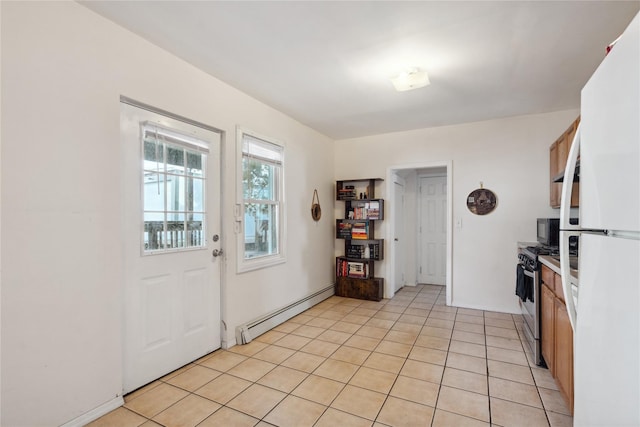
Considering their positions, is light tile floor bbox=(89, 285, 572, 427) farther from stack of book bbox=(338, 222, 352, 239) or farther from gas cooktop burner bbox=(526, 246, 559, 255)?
stack of book bbox=(338, 222, 352, 239)

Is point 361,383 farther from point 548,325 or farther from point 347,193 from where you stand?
point 347,193

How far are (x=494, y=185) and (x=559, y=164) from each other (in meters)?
0.90

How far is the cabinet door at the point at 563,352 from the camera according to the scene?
186 cm

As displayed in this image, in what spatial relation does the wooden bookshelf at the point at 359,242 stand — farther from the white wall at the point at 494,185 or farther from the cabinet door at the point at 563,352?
the cabinet door at the point at 563,352

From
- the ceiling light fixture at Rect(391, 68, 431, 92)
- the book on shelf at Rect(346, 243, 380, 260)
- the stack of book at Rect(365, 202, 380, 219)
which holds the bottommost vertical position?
the book on shelf at Rect(346, 243, 380, 260)

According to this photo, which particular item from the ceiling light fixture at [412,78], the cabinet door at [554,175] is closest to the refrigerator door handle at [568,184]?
the ceiling light fixture at [412,78]

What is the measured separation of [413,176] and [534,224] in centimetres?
220

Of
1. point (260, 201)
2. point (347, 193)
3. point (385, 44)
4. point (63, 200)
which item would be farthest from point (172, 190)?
point (347, 193)

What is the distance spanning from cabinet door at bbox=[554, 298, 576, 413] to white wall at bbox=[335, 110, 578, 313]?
2100 mm

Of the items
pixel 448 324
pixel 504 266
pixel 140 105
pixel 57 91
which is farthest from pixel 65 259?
pixel 504 266

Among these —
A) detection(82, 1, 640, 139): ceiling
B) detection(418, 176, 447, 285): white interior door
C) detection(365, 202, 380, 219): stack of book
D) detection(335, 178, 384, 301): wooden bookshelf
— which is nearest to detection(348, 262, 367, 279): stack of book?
detection(335, 178, 384, 301): wooden bookshelf

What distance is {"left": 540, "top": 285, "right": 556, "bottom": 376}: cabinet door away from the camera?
7.45 feet

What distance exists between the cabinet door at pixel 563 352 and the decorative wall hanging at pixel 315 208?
3.00 meters

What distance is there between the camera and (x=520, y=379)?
2422mm
